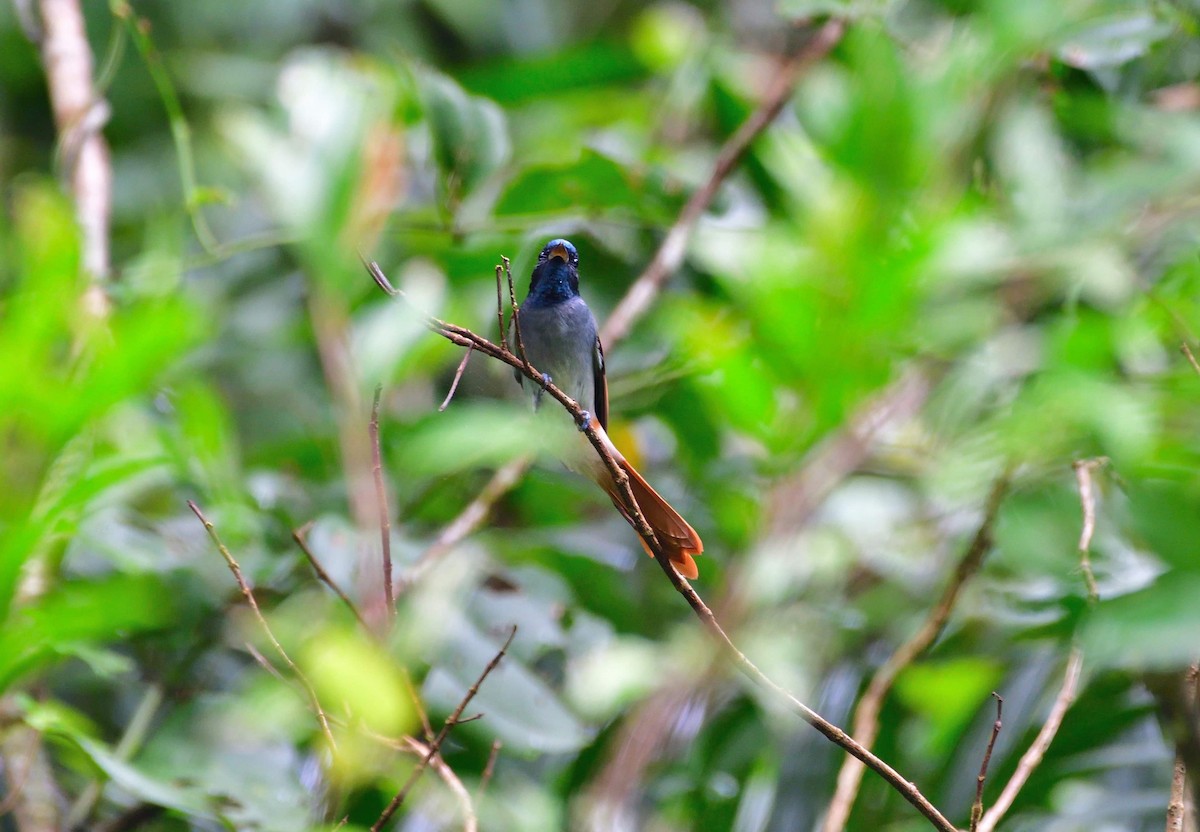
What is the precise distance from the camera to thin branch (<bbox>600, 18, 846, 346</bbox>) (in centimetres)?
302

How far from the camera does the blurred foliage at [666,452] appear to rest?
2.24 meters

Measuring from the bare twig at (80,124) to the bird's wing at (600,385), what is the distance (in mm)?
1328

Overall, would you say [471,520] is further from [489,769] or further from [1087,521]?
[1087,521]

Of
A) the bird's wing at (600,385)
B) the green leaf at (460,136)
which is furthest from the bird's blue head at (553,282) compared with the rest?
the green leaf at (460,136)

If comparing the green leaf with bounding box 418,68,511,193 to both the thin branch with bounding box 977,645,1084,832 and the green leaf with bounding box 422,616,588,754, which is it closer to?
the green leaf with bounding box 422,616,588,754

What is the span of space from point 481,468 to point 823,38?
5.24 feet

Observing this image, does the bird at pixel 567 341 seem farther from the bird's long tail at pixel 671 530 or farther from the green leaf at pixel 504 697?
the green leaf at pixel 504 697

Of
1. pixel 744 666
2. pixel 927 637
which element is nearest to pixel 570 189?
pixel 927 637

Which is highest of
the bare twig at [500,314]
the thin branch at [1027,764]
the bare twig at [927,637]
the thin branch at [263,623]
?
the bare twig at [500,314]

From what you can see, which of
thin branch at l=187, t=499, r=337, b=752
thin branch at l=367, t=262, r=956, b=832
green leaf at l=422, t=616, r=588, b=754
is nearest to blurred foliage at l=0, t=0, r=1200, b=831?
green leaf at l=422, t=616, r=588, b=754

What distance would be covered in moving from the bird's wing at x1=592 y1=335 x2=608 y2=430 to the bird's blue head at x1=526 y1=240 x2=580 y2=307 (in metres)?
0.17

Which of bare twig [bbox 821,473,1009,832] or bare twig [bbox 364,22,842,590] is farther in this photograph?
bare twig [bbox 364,22,842,590]

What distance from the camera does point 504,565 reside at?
299 centimetres

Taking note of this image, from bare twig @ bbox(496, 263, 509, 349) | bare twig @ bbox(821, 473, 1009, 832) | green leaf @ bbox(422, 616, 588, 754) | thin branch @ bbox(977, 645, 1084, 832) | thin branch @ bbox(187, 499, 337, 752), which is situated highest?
bare twig @ bbox(496, 263, 509, 349)
